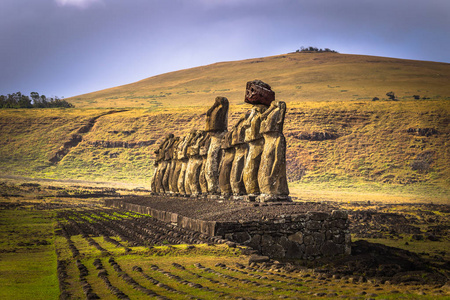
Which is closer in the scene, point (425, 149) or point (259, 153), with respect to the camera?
point (259, 153)

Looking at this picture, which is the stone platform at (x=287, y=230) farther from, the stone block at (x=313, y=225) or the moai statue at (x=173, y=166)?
the moai statue at (x=173, y=166)

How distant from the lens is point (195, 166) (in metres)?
20.0

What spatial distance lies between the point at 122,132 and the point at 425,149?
3633 cm

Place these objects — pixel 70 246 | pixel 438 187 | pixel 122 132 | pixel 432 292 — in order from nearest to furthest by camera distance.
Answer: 1. pixel 432 292
2. pixel 70 246
3. pixel 438 187
4. pixel 122 132

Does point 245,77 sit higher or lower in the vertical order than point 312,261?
higher

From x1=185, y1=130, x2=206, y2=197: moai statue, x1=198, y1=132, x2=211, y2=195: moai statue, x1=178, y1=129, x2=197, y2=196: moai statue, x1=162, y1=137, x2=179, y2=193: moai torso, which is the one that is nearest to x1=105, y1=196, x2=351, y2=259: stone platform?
x1=198, y1=132, x2=211, y2=195: moai statue

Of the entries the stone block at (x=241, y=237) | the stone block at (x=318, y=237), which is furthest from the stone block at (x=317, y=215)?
the stone block at (x=241, y=237)

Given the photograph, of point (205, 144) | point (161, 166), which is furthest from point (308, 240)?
point (161, 166)

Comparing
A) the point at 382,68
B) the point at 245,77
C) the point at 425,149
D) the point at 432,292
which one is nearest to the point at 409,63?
the point at 382,68

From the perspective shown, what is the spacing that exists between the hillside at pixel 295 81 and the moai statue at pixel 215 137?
51.8m

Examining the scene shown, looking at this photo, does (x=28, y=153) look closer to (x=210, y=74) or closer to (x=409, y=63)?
(x=210, y=74)

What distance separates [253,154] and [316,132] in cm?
4013

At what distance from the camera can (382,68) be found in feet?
297

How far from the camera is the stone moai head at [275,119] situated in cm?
1370
